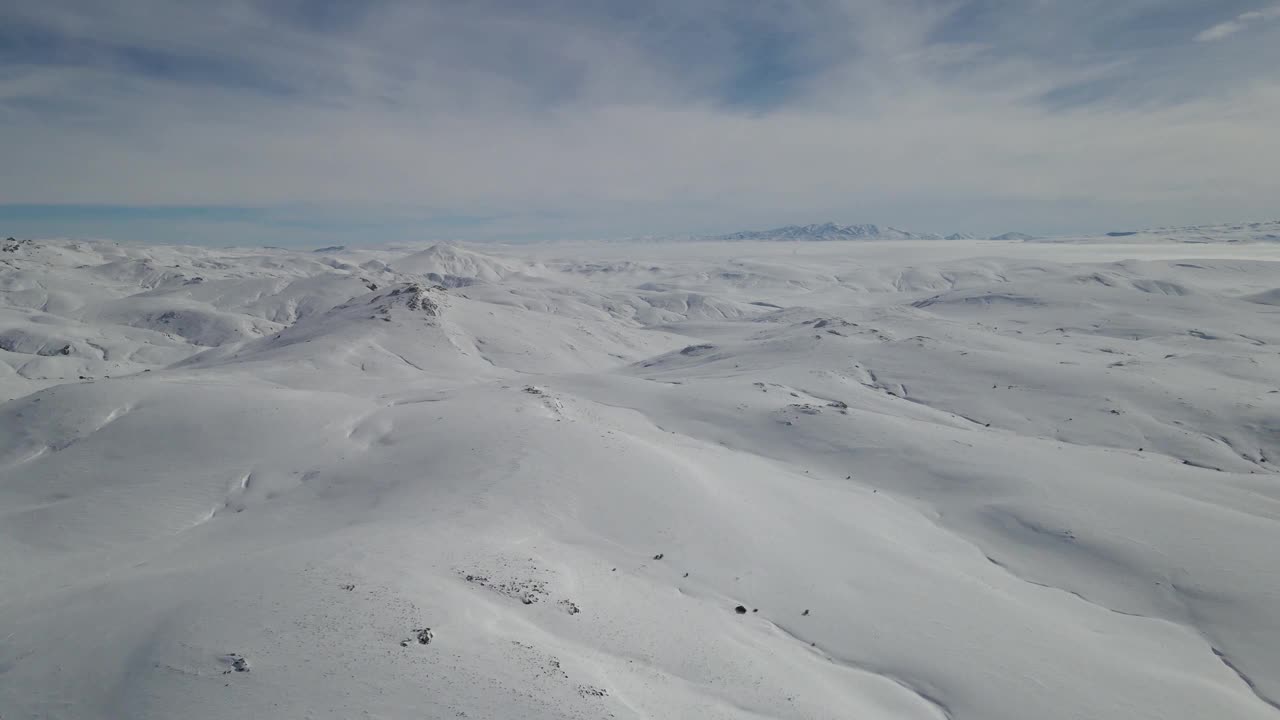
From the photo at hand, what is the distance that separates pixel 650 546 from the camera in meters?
22.5

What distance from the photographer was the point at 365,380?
5481cm

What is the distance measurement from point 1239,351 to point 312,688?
90.8m

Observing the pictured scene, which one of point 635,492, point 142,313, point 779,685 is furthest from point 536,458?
point 142,313

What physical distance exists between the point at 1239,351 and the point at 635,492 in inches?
3046

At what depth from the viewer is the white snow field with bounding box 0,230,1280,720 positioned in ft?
42.6

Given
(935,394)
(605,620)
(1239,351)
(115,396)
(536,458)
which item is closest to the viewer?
(605,620)

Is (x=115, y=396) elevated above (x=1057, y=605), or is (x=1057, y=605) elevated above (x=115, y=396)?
(x=115, y=396)

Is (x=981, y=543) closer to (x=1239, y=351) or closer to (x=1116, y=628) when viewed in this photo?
(x=1116, y=628)

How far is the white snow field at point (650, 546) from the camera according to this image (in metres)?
13.0

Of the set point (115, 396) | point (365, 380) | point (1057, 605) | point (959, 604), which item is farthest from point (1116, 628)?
point (365, 380)

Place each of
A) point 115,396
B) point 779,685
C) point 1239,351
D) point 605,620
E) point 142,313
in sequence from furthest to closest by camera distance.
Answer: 1. point 142,313
2. point 1239,351
3. point 115,396
4. point 605,620
5. point 779,685

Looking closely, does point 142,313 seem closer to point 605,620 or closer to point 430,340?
point 430,340

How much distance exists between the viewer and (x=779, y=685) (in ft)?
48.1

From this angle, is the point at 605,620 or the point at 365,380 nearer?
the point at 605,620
